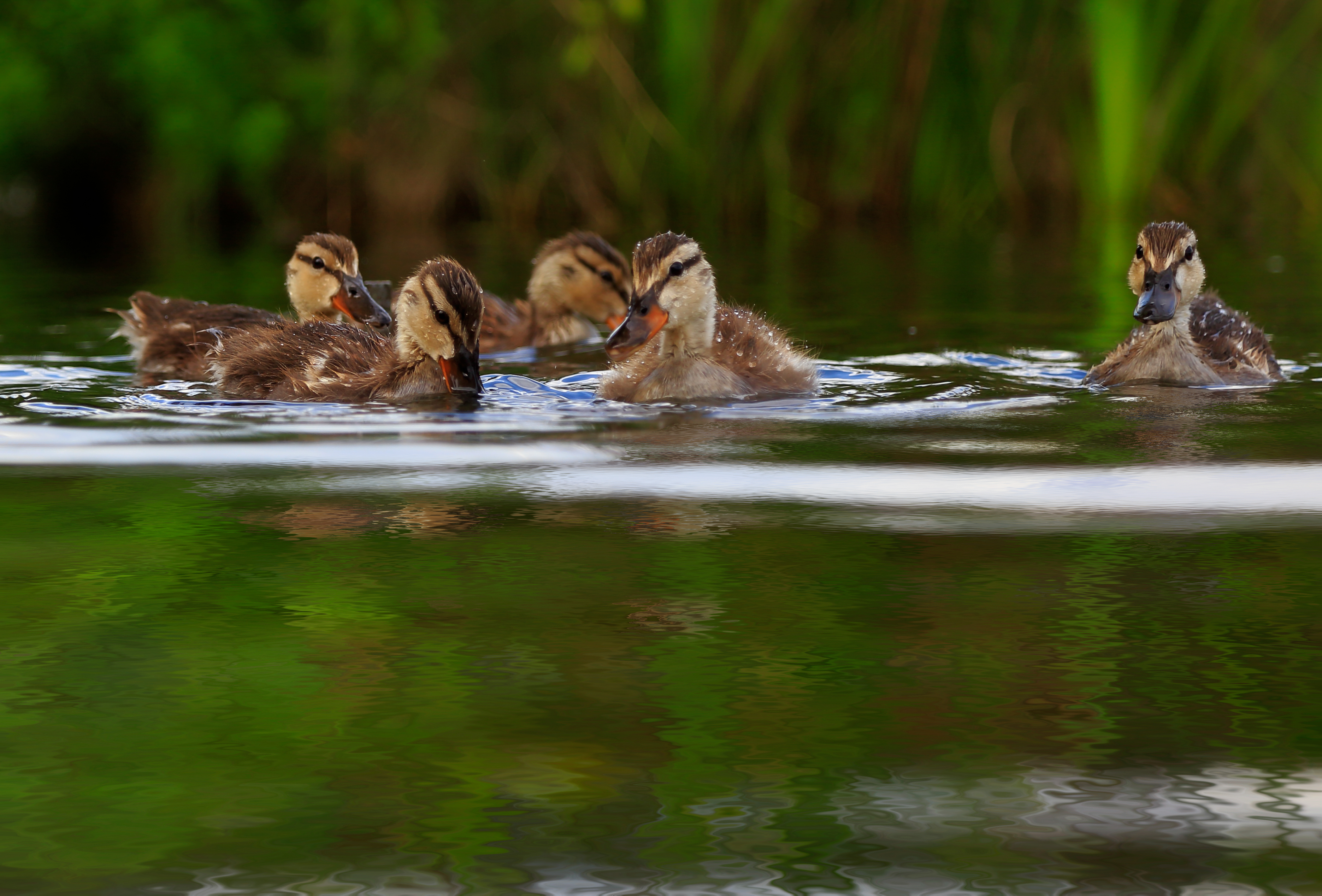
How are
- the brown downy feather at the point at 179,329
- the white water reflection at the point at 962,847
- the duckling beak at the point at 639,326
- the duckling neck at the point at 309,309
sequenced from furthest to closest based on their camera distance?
the duckling neck at the point at 309,309
the brown downy feather at the point at 179,329
the duckling beak at the point at 639,326
the white water reflection at the point at 962,847

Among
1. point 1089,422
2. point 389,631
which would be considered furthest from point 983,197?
point 389,631

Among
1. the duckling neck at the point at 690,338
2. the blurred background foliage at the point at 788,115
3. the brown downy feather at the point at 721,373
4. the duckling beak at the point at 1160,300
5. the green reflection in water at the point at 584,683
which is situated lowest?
the green reflection in water at the point at 584,683

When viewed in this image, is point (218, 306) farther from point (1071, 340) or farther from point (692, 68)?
point (692, 68)

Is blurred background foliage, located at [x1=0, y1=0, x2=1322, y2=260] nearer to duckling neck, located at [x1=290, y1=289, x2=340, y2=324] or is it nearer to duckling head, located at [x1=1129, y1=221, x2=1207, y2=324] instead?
duckling neck, located at [x1=290, y1=289, x2=340, y2=324]

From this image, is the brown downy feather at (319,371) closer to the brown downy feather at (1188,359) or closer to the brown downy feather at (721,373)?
the brown downy feather at (721,373)

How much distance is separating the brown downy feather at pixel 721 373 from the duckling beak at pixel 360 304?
1.77m

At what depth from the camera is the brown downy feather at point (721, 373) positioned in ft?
22.3

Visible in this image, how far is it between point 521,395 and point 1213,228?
10.4 m

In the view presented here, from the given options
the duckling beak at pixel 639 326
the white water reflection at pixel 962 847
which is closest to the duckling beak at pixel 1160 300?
the duckling beak at pixel 639 326

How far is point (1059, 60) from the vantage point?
49.5 ft

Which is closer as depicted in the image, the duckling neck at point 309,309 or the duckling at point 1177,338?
the duckling at point 1177,338

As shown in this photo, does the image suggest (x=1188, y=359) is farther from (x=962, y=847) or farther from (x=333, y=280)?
(x=962, y=847)

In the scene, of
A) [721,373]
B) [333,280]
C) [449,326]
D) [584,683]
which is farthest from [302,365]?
[584,683]

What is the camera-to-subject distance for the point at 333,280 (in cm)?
868
